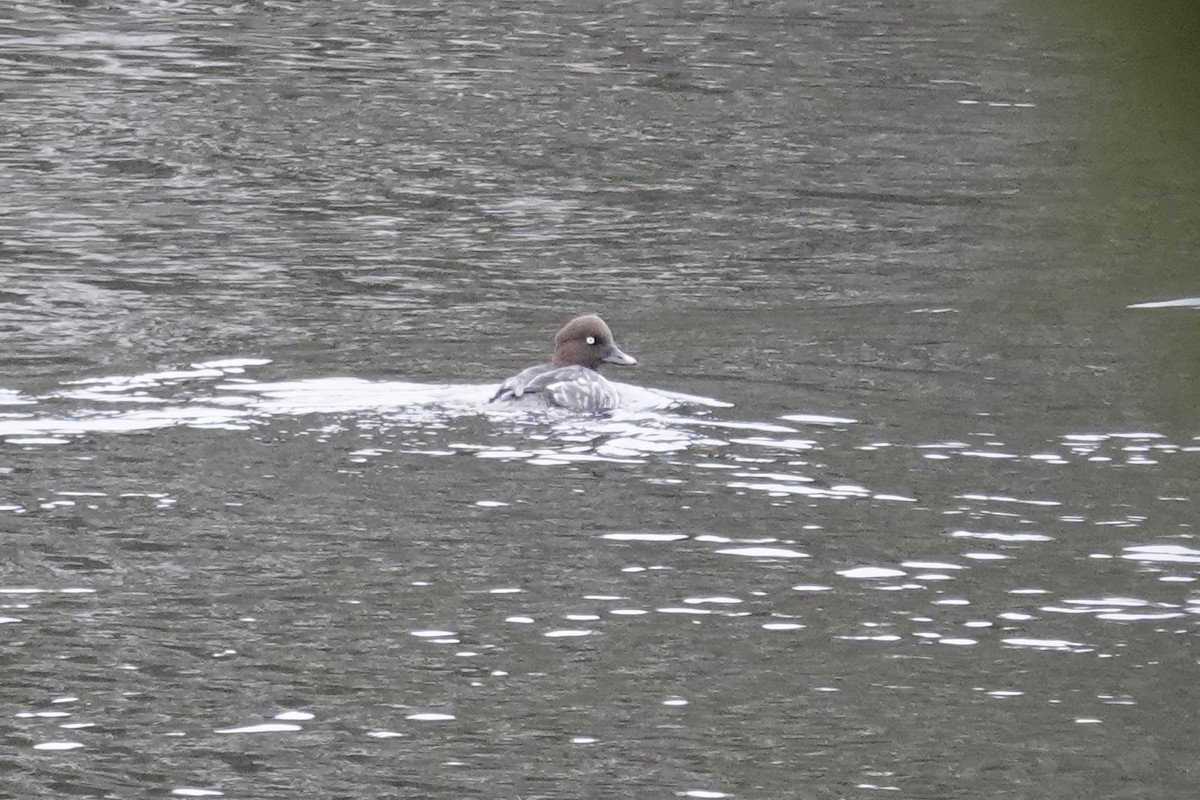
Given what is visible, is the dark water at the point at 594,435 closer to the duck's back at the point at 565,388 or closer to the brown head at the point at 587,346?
the duck's back at the point at 565,388

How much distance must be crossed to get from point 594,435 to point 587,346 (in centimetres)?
106

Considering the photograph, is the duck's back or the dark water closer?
the dark water

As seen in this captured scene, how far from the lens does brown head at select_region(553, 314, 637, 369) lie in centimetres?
1002

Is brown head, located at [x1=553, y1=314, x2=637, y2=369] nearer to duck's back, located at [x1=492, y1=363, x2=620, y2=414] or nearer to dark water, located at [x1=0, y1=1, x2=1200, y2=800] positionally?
dark water, located at [x1=0, y1=1, x2=1200, y2=800]

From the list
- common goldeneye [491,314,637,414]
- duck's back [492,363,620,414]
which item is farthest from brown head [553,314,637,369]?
duck's back [492,363,620,414]

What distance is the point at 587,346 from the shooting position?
395 inches

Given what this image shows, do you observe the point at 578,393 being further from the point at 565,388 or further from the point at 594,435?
the point at 594,435

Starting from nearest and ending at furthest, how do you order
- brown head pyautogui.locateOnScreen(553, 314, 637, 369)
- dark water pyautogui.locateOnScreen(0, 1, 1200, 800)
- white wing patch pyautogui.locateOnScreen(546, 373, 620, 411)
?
dark water pyautogui.locateOnScreen(0, 1, 1200, 800), white wing patch pyautogui.locateOnScreen(546, 373, 620, 411), brown head pyautogui.locateOnScreen(553, 314, 637, 369)

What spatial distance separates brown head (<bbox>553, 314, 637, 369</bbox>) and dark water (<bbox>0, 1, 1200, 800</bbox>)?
241 millimetres

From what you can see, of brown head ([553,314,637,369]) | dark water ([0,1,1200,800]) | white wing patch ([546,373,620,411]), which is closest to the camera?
dark water ([0,1,1200,800])

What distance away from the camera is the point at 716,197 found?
1403 cm

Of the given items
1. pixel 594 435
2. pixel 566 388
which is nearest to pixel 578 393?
pixel 566 388

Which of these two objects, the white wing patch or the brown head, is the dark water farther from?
the brown head

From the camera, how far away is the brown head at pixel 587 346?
10016mm
